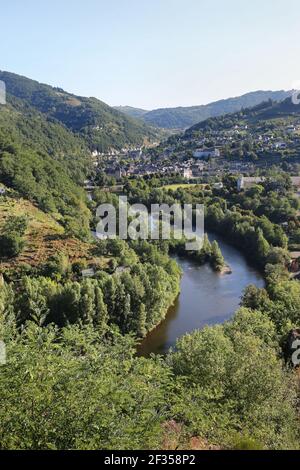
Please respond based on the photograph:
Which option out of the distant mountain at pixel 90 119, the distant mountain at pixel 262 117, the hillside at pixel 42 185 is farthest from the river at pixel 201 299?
the distant mountain at pixel 90 119

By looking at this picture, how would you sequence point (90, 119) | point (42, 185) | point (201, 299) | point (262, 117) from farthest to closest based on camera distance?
point (90, 119) < point (262, 117) < point (42, 185) < point (201, 299)

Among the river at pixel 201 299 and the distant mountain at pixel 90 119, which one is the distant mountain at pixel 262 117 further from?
the river at pixel 201 299

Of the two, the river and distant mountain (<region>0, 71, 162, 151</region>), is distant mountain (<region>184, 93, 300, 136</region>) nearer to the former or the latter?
distant mountain (<region>0, 71, 162, 151</region>)

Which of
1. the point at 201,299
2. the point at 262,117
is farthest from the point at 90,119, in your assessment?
the point at 201,299

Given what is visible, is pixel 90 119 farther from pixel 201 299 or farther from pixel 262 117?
pixel 201 299

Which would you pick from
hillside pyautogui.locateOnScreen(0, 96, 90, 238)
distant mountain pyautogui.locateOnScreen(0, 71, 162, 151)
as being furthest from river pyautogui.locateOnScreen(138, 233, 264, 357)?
distant mountain pyautogui.locateOnScreen(0, 71, 162, 151)

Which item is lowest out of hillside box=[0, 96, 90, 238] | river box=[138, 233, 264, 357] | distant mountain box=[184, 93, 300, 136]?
river box=[138, 233, 264, 357]

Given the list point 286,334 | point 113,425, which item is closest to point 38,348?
point 113,425

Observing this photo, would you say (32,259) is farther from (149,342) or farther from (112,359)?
(112,359)
